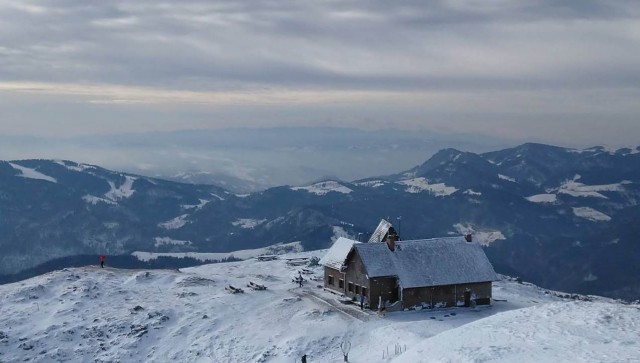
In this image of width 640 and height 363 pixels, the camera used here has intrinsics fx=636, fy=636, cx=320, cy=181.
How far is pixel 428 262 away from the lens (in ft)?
244

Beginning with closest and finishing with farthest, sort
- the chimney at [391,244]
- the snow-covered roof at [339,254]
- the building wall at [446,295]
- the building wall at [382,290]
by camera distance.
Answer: the building wall at [382,290]
the building wall at [446,295]
the chimney at [391,244]
the snow-covered roof at [339,254]

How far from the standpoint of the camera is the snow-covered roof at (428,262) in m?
72.1

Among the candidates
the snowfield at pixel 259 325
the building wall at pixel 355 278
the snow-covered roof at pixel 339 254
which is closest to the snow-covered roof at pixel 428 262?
the building wall at pixel 355 278

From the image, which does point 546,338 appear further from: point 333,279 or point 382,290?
point 333,279

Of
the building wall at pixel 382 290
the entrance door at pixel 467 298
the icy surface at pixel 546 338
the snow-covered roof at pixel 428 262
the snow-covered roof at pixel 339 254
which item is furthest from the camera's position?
the snow-covered roof at pixel 339 254

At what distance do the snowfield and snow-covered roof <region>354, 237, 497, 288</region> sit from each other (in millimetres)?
3641

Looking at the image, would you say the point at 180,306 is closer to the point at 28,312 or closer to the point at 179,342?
the point at 179,342

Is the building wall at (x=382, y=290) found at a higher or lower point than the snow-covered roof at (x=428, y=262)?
lower

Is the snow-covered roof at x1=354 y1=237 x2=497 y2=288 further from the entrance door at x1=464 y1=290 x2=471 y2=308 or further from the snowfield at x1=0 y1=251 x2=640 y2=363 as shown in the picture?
the snowfield at x1=0 y1=251 x2=640 y2=363

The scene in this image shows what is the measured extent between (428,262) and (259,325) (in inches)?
858

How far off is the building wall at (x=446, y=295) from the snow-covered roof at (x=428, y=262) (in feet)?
2.37

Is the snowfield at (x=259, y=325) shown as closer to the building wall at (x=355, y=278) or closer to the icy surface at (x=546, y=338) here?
the icy surface at (x=546, y=338)

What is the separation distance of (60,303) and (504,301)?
172ft

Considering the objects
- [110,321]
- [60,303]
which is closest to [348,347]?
[110,321]
